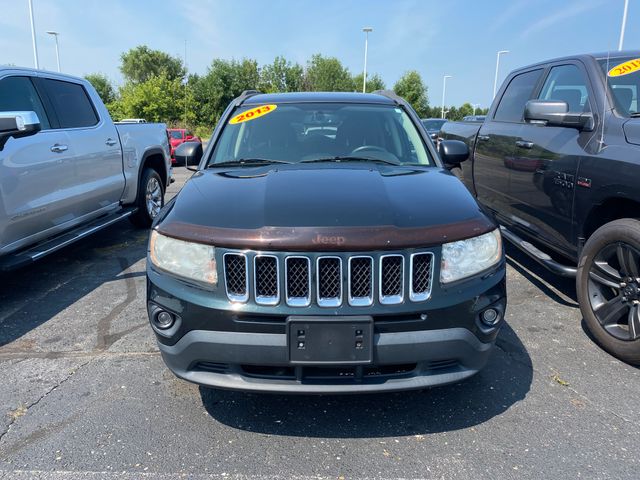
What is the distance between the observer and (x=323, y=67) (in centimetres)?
5956

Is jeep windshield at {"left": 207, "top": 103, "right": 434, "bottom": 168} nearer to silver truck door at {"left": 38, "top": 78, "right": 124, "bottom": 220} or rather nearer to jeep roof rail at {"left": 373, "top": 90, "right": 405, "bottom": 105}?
jeep roof rail at {"left": 373, "top": 90, "right": 405, "bottom": 105}

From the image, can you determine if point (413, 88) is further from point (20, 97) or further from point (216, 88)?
point (20, 97)

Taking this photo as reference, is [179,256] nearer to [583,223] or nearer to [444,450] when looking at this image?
[444,450]

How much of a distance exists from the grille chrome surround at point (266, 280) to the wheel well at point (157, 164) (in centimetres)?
532

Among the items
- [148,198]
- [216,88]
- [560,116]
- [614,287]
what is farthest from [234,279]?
[216,88]

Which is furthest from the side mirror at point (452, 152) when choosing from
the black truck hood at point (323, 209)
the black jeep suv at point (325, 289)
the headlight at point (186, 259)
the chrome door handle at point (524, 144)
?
the headlight at point (186, 259)

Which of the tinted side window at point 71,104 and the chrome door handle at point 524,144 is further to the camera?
the tinted side window at point 71,104

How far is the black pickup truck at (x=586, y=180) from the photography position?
3.08 metres

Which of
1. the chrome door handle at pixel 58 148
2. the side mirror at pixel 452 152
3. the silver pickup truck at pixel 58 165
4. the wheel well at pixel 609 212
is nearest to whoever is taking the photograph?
the wheel well at pixel 609 212

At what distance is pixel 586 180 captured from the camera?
3.42m

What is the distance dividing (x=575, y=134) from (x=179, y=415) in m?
3.34

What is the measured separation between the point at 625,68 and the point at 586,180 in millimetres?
1051

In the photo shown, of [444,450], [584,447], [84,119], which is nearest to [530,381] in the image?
[584,447]

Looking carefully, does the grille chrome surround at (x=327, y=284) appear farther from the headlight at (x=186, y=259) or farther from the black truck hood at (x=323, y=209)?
the headlight at (x=186, y=259)
